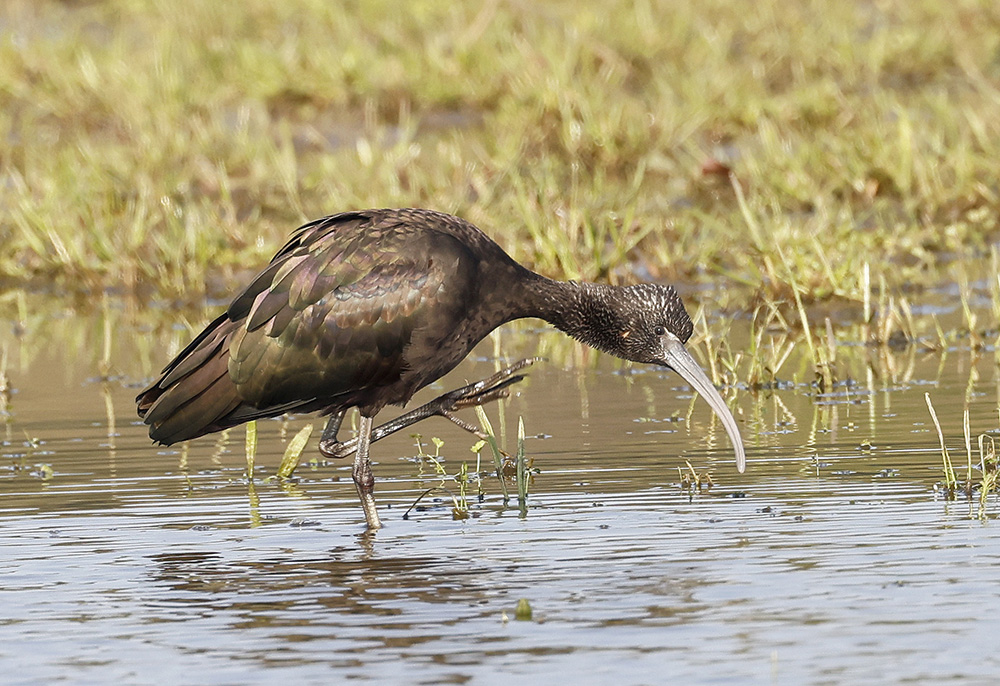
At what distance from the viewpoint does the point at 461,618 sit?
5.07m

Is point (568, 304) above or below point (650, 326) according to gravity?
above

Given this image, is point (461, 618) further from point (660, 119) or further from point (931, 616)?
point (660, 119)

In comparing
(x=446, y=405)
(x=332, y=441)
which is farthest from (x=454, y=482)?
(x=332, y=441)

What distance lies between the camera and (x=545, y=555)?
578 cm

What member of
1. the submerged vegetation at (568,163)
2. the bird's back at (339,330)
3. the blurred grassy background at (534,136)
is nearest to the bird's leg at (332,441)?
the submerged vegetation at (568,163)

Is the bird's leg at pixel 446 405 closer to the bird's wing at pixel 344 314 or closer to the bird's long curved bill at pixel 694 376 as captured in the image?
the bird's wing at pixel 344 314

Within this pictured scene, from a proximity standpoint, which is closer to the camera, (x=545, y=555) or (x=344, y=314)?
(x=545, y=555)

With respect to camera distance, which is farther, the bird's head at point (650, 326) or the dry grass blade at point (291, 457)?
the dry grass blade at point (291, 457)

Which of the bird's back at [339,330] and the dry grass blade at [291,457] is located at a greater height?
the bird's back at [339,330]

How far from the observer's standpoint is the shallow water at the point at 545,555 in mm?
4633

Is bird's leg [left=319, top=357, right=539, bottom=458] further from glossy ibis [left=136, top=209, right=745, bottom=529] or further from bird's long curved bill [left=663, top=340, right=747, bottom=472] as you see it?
bird's long curved bill [left=663, top=340, right=747, bottom=472]

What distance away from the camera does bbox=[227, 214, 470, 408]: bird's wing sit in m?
6.79

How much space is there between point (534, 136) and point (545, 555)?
28.6ft

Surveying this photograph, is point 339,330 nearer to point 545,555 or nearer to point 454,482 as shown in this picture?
point 454,482
